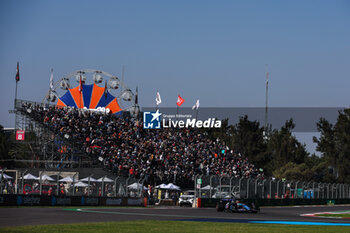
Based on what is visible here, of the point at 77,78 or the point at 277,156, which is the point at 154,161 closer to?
the point at 77,78

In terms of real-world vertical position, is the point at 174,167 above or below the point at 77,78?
below

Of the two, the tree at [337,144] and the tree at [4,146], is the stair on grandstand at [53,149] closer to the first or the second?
the tree at [4,146]

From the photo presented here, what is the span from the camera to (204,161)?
65.8 m

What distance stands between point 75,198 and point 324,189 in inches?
1483

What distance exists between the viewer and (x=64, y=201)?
130 ft

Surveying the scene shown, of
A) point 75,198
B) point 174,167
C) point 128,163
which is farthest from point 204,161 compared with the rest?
point 75,198

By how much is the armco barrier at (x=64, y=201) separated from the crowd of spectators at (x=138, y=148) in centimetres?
1042

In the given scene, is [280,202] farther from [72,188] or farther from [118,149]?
[72,188]

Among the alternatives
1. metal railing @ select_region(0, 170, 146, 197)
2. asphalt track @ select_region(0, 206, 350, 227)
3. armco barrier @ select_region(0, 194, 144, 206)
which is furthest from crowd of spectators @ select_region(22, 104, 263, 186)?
asphalt track @ select_region(0, 206, 350, 227)

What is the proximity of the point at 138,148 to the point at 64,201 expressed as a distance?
2312cm

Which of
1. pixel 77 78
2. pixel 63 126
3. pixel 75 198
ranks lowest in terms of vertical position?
pixel 75 198

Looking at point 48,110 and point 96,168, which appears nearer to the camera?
point 96,168

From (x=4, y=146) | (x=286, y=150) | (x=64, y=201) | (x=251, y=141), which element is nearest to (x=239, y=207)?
(x=64, y=201)

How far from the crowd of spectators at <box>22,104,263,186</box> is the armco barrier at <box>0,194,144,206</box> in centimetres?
1042
